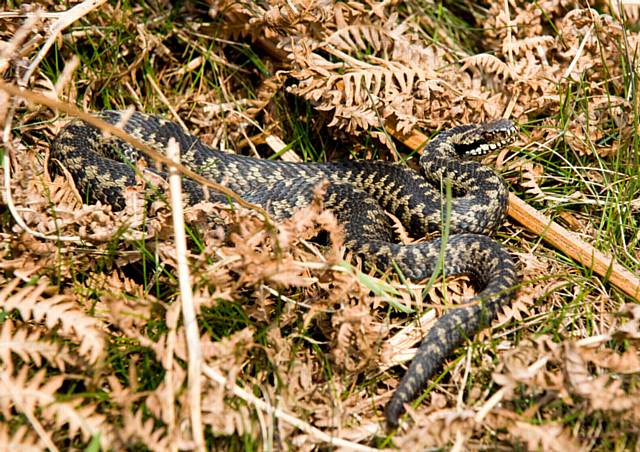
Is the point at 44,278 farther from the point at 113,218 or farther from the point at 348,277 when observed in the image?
the point at 348,277

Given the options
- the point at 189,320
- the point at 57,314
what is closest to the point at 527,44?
the point at 189,320

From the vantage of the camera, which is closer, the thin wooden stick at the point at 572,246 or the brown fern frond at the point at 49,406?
the brown fern frond at the point at 49,406

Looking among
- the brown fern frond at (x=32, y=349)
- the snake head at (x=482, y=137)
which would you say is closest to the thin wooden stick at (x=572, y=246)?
the snake head at (x=482, y=137)

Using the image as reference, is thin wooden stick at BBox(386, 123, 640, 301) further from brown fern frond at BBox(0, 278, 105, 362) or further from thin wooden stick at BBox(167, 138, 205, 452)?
brown fern frond at BBox(0, 278, 105, 362)

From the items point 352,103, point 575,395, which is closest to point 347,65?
point 352,103

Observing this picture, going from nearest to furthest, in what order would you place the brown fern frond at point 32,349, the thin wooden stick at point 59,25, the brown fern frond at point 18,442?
the brown fern frond at point 18,442 < the brown fern frond at point 32,349 < the thin wooden stick at point 59,25

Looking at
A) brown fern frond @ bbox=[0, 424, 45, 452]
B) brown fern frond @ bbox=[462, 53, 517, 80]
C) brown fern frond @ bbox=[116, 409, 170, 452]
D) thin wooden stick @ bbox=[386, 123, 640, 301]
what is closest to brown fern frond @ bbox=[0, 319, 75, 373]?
brown fern frond @ bbox=[0, 424, 45, 452]

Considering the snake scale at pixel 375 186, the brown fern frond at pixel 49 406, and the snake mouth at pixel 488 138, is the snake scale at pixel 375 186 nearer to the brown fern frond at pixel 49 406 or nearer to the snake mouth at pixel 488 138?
the snake mouth at pixel 488 138
